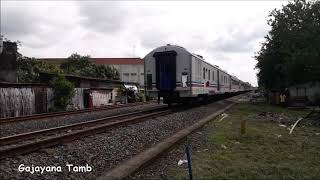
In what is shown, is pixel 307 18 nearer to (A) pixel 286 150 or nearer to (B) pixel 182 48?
(B) pixel 182 48

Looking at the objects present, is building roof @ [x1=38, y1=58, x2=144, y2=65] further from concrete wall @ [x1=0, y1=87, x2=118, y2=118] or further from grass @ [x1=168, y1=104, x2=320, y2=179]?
grass @ [x1=168, y1=104, x2=320, y2=179]

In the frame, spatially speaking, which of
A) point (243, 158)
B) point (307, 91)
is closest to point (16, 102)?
point (243, 158)

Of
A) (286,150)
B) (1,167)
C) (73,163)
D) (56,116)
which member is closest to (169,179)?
(73,163)

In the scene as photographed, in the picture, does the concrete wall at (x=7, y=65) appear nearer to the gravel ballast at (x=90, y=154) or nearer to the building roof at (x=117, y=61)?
the gravel ballast at (x=90, y=154)

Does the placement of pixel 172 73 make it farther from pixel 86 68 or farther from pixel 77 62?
pixel 77 62

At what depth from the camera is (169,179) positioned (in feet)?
25.2

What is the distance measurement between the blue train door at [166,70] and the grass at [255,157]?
38.2 feet

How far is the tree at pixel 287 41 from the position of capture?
39750 millimetres

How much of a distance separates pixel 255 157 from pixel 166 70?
16.3 metres

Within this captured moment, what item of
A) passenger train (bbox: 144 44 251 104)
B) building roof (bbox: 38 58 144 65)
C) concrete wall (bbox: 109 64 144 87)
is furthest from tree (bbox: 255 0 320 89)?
building roof (bbox: 38 58 144 65)

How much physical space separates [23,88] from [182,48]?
355 inches

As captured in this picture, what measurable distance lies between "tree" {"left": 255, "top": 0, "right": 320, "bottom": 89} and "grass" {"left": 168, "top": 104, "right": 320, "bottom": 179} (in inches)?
1035

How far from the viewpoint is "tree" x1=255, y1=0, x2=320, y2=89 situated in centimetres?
3975

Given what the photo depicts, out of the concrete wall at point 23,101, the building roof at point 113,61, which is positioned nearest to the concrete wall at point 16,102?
Answer: the concrete wall at point 23,101
